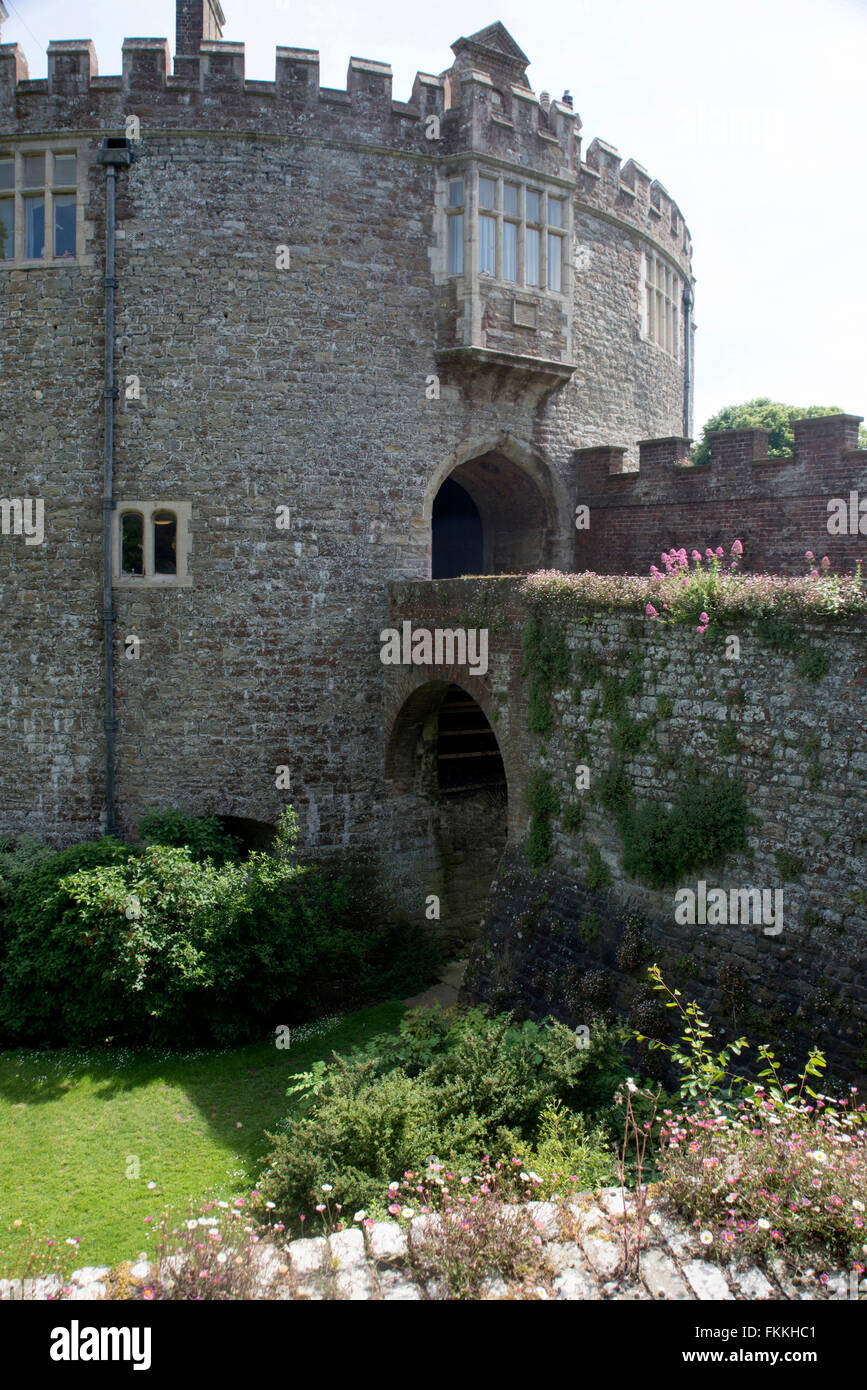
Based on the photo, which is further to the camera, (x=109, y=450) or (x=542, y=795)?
(x=109, y=450)

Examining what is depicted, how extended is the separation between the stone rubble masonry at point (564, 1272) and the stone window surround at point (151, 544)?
8908 mm

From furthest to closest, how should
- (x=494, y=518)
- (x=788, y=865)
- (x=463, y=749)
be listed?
(x=494, y=518) → (x=463, y=749) → (x=788, y=865)

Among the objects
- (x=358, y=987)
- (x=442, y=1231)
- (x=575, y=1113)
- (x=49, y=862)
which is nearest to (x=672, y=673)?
(x=575, y=1113)

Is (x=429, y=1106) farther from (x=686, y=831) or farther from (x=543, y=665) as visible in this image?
(x=543, y=665)

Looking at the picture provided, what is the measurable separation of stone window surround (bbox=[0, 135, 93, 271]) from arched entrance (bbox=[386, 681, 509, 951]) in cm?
748

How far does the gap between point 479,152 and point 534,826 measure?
9.11 metres

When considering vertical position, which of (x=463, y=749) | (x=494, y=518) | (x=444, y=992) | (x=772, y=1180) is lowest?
(x=444, y=992)

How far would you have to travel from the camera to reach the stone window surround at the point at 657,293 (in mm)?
16578

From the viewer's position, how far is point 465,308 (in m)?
13.3

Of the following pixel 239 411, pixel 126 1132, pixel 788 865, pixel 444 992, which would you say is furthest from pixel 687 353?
pixel 126 1132

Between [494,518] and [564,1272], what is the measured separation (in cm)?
1238

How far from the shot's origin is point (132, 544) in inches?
511

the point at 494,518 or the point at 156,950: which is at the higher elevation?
the point at 494,518
